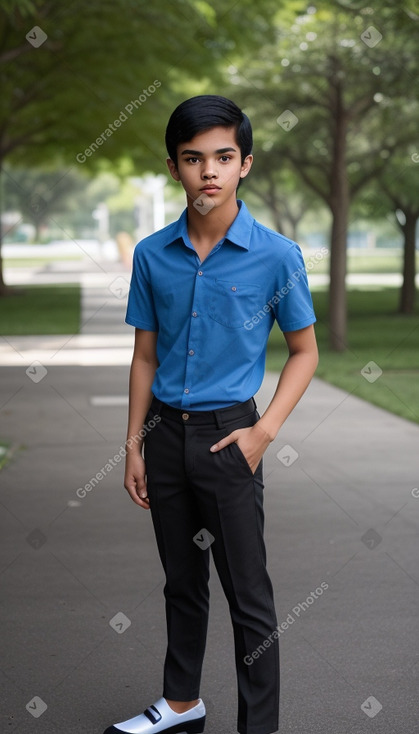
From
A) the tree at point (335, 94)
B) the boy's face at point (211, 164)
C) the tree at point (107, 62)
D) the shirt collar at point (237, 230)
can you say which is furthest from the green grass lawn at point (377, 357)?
the boy's face at point (211, 164)

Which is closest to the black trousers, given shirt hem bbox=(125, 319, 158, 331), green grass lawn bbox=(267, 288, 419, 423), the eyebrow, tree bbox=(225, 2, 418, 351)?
shirt hem bbox=(125, 319, 158, 331)

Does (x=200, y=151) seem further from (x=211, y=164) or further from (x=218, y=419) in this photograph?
(x=218, y=419)

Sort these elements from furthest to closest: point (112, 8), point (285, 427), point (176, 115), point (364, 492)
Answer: point (112, 8) < point (285, 427) < point (364, 492) < point (176, 115)

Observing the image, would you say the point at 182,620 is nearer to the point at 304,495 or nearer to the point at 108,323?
the point at 304,495

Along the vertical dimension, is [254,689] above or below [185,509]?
A: below

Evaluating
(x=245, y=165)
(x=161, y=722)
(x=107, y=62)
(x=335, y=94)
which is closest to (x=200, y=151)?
(x=245, y=165)

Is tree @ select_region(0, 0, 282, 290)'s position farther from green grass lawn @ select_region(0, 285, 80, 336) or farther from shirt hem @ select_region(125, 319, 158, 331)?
shirt hem @ select_region(125, 319, 158, 331)

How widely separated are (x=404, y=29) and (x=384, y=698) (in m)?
11.9

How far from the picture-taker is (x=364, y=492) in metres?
7.59

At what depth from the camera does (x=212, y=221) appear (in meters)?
3.28

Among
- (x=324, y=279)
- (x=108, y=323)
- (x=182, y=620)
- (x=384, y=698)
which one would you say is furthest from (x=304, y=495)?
(x=324, y=279)

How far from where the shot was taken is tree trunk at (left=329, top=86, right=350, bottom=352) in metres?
18.1

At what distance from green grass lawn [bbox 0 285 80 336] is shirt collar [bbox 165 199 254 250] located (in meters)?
18.2

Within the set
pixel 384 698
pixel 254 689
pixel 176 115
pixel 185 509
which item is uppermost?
pixel 176 115
